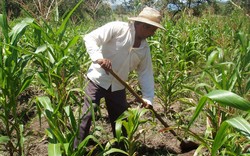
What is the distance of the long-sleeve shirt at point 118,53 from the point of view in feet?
8.98

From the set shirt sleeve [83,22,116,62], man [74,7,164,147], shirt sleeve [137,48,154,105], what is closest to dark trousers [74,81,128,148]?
man [74,7,164,147]

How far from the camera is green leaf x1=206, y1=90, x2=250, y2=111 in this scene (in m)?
1.39

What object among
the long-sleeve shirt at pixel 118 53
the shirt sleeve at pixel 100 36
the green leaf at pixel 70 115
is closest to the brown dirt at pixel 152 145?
the long-sleeve shirt at pixel 118 53

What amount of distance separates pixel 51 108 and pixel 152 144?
1.58 m

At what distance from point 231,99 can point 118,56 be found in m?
1.53

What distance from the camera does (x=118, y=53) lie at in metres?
2.82

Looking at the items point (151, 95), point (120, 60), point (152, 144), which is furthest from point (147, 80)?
point (152, 144)

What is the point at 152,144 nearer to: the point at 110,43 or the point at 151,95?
the point at 151,95

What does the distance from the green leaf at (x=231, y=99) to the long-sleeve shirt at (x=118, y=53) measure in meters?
1.37

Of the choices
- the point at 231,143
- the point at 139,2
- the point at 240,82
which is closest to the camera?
the point at 231,143

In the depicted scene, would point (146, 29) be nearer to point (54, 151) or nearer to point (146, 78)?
point (146, 78)

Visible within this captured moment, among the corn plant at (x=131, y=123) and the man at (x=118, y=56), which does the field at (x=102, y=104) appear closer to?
the corn plant at (x=131, y=123)

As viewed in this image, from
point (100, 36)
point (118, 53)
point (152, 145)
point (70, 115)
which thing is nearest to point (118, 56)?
point (118, 53)

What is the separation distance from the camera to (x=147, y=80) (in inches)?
117
